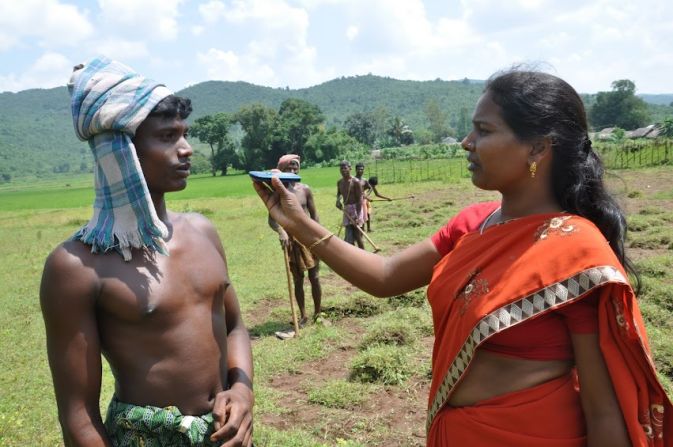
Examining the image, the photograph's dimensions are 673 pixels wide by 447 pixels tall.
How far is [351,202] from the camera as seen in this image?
33.5 ft

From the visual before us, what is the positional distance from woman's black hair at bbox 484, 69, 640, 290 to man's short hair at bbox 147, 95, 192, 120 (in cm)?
106

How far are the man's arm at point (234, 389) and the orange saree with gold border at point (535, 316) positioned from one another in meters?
0.66

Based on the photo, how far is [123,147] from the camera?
1.67 metres

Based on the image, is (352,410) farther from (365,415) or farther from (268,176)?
(268,176)

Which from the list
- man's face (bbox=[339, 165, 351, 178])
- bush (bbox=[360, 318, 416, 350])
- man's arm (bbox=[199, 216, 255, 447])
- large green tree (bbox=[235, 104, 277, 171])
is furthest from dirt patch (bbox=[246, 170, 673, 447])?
large green tree (bbox=[235, 104, 277, 171])

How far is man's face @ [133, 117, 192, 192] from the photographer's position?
1785mm

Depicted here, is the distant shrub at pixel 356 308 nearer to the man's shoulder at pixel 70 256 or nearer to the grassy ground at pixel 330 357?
the grassy ground at pixel 330 357

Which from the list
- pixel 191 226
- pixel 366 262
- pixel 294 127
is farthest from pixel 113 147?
pixel 294 127

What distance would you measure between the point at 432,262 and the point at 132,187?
44.0 inches

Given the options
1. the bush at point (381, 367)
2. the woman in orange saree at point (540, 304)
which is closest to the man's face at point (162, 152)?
the woman in orange saree at point (540, 304)

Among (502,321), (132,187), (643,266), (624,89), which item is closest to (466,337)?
(502,321)

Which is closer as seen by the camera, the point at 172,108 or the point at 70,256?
the point at 70,256

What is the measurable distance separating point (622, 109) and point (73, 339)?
83617 millimetres

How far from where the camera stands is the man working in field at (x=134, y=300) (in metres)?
1.59
